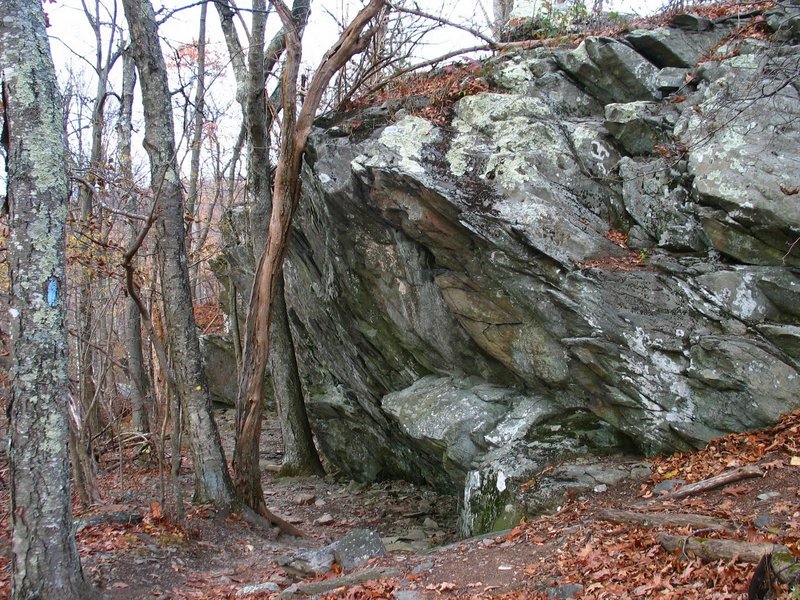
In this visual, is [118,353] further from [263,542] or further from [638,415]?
[638,415]

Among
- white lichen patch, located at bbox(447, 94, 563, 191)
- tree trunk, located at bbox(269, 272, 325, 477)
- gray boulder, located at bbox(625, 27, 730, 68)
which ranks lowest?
tree trunk, located at bbox(269, 272, 325, 477)

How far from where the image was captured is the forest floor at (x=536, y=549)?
4.12 m

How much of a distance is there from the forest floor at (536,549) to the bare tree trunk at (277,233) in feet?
2.81

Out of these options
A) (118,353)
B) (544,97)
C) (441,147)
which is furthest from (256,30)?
(118,353)

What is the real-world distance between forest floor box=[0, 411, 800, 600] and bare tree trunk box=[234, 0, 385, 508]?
856 millimetres

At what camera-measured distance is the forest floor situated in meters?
4.12

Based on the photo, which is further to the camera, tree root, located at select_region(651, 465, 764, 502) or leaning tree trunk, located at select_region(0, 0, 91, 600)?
tree root, located at select_region(651, 465, 764, 502)

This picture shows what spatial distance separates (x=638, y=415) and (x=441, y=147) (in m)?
3.84

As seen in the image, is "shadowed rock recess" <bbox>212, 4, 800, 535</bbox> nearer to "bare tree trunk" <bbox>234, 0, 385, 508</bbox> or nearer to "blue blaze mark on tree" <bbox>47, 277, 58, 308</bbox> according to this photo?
"bare tree trunk" <bbox>234, 0, 385, 508</bbox>

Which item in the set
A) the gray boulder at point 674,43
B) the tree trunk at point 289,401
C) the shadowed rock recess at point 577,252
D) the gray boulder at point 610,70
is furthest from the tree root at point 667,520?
the tree trunk at point 289,401

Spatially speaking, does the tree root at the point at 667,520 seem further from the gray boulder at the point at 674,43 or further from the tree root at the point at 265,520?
the gray boulder at the point at 674,43

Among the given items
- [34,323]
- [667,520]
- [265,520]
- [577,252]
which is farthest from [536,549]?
[34,323]

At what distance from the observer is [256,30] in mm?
8734

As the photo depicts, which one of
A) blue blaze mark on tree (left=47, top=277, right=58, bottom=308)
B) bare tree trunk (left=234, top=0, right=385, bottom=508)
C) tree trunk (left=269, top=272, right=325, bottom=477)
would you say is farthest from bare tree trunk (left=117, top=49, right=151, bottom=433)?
blue blaze mark on tree (left=47, top=277, right=58, bottom=308)
